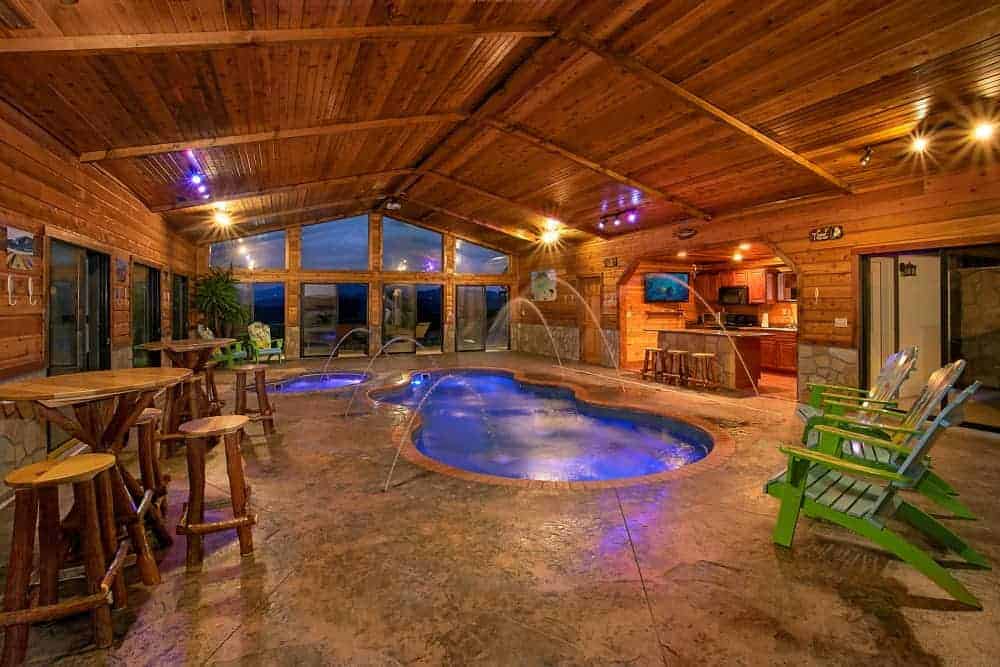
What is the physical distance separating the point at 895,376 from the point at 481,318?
10.8 meters

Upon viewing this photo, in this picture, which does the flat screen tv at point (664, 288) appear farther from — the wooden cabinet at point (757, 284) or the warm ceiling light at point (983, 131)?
the warm ceiling light at point (983, 131)

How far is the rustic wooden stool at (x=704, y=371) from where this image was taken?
7.36 metres

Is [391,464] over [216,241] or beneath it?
beneath

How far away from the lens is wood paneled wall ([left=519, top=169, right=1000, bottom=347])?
15.4 feet

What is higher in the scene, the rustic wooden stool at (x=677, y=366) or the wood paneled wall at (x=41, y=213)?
the wood paneled wall at (x=41, y=213)

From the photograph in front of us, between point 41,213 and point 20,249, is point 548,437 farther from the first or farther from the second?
point 41,213

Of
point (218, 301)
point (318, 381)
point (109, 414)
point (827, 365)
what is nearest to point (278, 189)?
point (318, 381)

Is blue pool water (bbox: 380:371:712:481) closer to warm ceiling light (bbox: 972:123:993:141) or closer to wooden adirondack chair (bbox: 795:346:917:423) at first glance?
wooden adirondack chair (bbox: 795:346:917:423)

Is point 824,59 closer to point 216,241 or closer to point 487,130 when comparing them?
point 487,130

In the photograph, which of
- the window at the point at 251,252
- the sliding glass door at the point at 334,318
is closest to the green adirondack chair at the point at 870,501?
the sliding glass door at the point at 334,318

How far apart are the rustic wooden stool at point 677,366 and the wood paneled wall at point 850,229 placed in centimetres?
181

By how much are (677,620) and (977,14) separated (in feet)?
14.2

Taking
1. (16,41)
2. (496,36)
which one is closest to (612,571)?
(496,36)

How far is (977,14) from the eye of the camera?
309cm
